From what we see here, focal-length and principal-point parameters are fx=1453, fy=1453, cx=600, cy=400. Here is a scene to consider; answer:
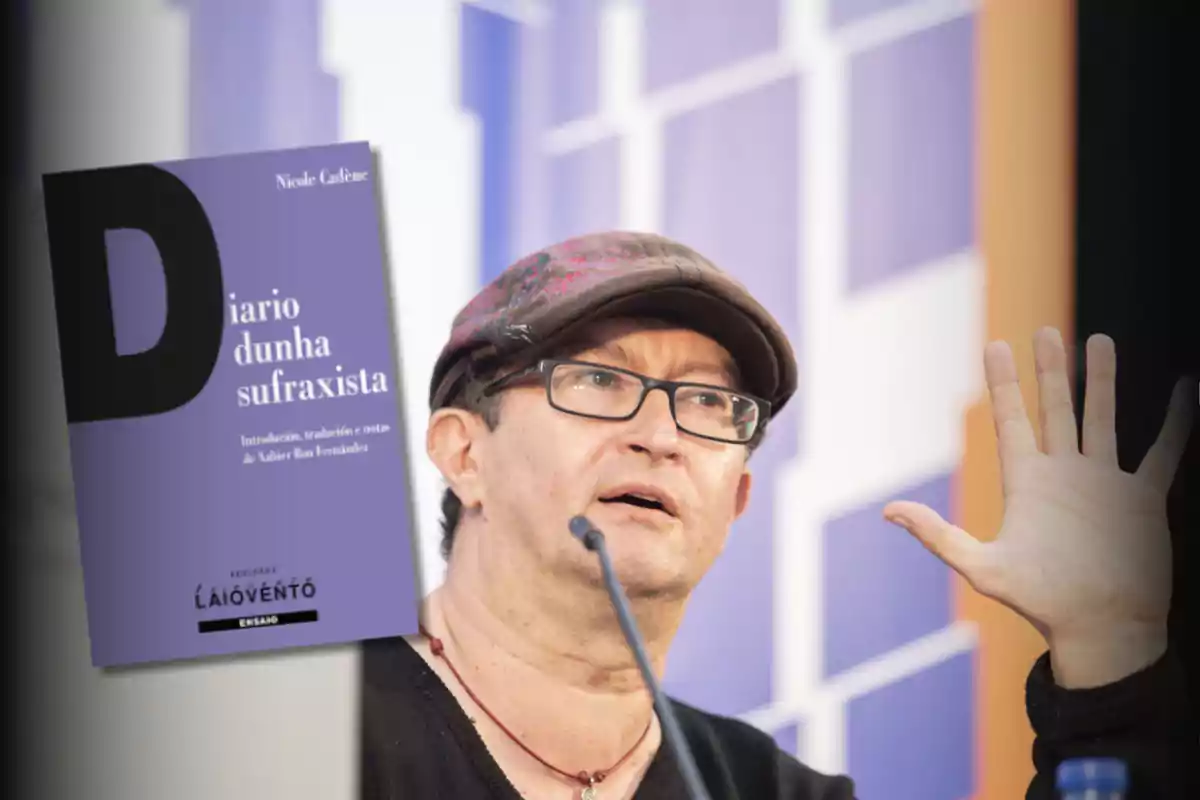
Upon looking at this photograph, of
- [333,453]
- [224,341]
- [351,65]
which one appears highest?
[351,65]

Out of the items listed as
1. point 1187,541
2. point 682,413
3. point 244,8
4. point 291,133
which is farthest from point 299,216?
point 1187,541

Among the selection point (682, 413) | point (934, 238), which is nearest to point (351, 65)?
point (682, 413)

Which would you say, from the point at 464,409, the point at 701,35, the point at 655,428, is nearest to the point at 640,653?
the point at 655,428

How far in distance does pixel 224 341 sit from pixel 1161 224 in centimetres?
122

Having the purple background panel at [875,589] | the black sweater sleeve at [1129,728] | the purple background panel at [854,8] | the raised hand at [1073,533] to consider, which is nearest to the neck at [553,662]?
the purple background panel at [875,589]

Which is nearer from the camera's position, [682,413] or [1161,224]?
[682,413]

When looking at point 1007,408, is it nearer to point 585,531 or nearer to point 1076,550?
point 1076,550

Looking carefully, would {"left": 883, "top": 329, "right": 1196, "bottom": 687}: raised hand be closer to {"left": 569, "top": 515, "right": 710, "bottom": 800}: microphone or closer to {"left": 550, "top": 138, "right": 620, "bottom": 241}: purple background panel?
{"left": 569, "top": 515, "right": 710, "bottom": 800}: microphone

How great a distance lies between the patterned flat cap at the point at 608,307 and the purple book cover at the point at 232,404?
11 cm

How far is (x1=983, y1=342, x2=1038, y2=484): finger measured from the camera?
71.6 inches

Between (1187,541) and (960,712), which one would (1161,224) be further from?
(960,712)

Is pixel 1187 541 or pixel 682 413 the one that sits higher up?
pixel 682 413

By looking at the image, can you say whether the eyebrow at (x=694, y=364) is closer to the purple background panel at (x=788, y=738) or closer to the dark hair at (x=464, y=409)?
the dark hair at (x=464, y=409)

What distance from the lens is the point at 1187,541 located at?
187 centimetres
